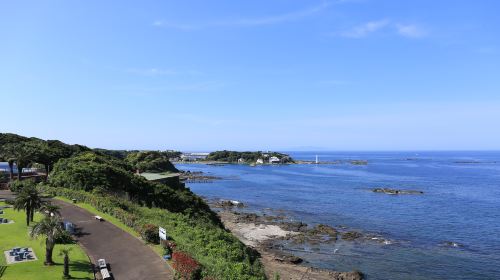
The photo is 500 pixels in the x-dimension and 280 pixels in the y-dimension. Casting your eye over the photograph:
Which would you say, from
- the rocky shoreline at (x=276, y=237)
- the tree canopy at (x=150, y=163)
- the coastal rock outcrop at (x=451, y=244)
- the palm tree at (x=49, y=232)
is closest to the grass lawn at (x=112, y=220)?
the palm tree at (x=49, y=232)

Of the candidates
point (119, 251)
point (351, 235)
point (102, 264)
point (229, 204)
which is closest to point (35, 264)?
point (102, 264)

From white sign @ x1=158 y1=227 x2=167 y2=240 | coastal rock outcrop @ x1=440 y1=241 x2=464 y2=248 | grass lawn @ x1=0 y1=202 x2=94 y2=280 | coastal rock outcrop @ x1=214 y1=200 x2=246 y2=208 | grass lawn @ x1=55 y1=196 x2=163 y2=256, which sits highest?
Answer: white sign @ x1=158 y1=227 x2=167 y2=240

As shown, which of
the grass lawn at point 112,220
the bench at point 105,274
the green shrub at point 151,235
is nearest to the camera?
the bench at point 105,274

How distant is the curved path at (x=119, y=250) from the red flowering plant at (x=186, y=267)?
89cm

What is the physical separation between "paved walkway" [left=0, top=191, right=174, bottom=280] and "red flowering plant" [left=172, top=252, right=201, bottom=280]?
855mm

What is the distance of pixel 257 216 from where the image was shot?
227 ft

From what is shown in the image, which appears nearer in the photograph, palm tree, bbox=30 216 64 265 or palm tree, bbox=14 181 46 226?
palm tree, bbox=30 216 64 265

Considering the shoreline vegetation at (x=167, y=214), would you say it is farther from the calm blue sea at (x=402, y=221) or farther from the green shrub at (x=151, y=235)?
the calm blue sea at (x=402, y=221)

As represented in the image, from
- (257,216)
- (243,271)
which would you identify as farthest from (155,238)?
(257,216)

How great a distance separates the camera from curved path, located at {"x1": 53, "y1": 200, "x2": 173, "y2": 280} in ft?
74.2

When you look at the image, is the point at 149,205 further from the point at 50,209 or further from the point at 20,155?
the point at 20,155

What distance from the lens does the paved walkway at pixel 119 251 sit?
2262 centimetres

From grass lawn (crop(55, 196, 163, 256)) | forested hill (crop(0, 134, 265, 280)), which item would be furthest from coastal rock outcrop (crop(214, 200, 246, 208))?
grass lawn (crop(55, 196, 163, 256))

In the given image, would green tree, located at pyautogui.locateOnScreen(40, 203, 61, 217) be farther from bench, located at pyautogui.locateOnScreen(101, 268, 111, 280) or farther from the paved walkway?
bench, located at pyautogui.locateOnScreen(101, 268, 111, 280)
